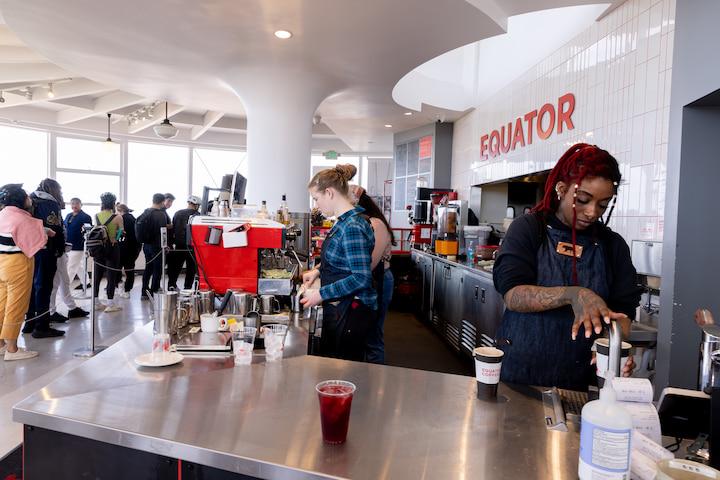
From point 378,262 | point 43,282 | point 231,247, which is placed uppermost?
point 231,247

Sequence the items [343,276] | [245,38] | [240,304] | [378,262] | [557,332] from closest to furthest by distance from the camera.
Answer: [557,332] → [343,276] → [240,304] → [378,262] → [245,38]

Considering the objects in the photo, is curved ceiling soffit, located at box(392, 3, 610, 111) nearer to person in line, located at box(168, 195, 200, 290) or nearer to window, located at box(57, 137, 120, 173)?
person in line, located at box(168, 195, 200, 290)

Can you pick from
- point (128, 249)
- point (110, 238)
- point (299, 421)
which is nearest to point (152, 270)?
point (128, 249)

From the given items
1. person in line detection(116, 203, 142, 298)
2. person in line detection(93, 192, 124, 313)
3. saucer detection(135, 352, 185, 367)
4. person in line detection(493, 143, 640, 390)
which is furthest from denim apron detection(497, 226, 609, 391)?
person in line detection(116, 203, 142, 298)

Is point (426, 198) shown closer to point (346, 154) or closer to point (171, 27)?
point (171, 27)

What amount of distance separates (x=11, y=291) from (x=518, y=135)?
5.64 m

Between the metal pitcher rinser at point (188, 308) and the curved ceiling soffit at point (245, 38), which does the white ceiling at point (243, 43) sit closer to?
the curved ceiling soffit at point (245, 38)

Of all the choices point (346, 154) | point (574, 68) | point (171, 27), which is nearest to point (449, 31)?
point (574, 68)

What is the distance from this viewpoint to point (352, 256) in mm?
2449

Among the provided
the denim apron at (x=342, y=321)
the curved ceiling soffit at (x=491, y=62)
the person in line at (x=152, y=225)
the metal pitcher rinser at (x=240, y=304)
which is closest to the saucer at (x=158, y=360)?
the metal pitcher rinser at (x=240, y=304)

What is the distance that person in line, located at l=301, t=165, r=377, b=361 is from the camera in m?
2.45

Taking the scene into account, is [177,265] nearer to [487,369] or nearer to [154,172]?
[154,172]

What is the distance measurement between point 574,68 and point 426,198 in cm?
367

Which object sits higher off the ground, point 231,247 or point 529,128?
point 529,128
